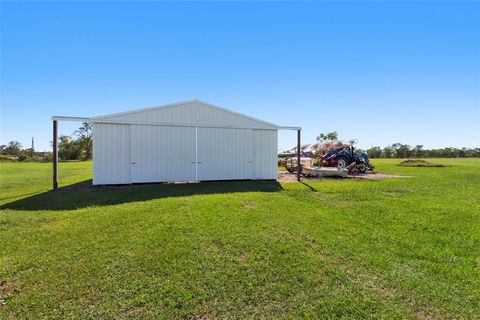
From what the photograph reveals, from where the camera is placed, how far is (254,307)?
120 inches

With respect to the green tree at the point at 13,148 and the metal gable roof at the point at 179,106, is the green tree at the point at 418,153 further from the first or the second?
the green tree at the point at 13,148

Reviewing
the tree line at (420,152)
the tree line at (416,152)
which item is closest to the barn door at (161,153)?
the tree line at (416,152)

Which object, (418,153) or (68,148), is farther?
(418,153)

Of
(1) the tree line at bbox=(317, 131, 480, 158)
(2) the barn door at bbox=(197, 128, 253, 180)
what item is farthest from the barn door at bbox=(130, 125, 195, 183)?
(1) the tree line at bbox=(317, 131, 480, 158)

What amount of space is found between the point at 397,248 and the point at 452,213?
11.1 feet

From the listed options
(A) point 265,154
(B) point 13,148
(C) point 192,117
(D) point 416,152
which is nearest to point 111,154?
(C) point 192,117

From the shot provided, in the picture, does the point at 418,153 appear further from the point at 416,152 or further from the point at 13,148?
the point at 13,148

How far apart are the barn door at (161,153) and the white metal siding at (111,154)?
0.83ft

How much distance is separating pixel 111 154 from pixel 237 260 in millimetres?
8153

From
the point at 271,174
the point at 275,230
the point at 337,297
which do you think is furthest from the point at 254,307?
the point at 271,174

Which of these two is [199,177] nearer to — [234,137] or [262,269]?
[234,137]

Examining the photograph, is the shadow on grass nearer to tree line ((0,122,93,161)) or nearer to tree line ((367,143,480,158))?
tree line ((0,122,93,161))

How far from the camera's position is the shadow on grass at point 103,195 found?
7402mm

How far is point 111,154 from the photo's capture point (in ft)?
34.0
